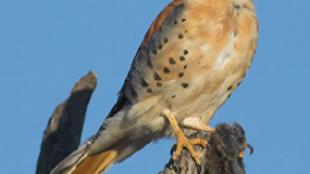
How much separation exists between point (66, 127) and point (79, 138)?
160 millimetres

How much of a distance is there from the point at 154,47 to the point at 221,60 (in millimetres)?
588

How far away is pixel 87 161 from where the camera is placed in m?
6.89

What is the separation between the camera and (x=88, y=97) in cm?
635

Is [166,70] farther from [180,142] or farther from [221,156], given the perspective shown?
[221,156]

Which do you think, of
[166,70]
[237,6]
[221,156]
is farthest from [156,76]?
[221,156]

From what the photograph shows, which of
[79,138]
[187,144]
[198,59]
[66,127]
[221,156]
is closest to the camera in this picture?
[221,156]

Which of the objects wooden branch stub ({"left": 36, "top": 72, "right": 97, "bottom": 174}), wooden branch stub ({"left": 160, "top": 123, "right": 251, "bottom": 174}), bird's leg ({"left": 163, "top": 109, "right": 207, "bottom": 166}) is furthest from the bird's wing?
wooden branch stub ({"left": 160, "top": 123, "right": 251, "bottom": 174})

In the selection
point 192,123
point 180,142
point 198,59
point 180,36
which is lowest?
point 180,142

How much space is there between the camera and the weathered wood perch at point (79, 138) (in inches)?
178

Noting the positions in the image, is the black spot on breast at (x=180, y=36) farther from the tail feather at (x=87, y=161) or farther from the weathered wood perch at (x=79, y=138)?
the tail feather at (x=87, y=161)

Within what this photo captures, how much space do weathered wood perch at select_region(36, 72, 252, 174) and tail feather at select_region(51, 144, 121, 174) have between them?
0.48 feet

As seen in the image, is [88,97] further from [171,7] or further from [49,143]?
[171,7]

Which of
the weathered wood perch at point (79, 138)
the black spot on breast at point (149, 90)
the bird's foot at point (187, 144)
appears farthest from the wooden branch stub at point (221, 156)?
the black spot on breast at point (149, 90)

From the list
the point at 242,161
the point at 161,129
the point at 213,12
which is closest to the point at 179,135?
the point at 161,129
